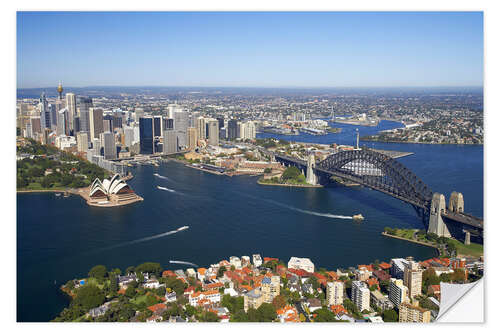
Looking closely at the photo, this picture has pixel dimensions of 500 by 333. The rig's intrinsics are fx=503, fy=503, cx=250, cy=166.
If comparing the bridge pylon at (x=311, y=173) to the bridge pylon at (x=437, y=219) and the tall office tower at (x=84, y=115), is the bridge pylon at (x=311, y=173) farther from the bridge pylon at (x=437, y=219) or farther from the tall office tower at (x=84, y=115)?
the tall office tower at (x=84, y=115)

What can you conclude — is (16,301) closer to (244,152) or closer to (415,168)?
(415,168)

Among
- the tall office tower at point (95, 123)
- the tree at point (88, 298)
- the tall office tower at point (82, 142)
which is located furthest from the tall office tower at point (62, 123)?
the tree at point (88, 298)

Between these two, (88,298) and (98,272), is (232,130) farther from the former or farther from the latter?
(88,298)

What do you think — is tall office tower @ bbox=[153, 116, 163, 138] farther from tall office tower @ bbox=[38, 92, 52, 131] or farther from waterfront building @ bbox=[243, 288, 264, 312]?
waterfront building @ bbox=[243, 288, 264, 312]

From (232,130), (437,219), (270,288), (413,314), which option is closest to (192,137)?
(232,130)

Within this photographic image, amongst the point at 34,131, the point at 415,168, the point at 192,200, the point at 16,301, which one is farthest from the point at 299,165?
the point at 16,301
